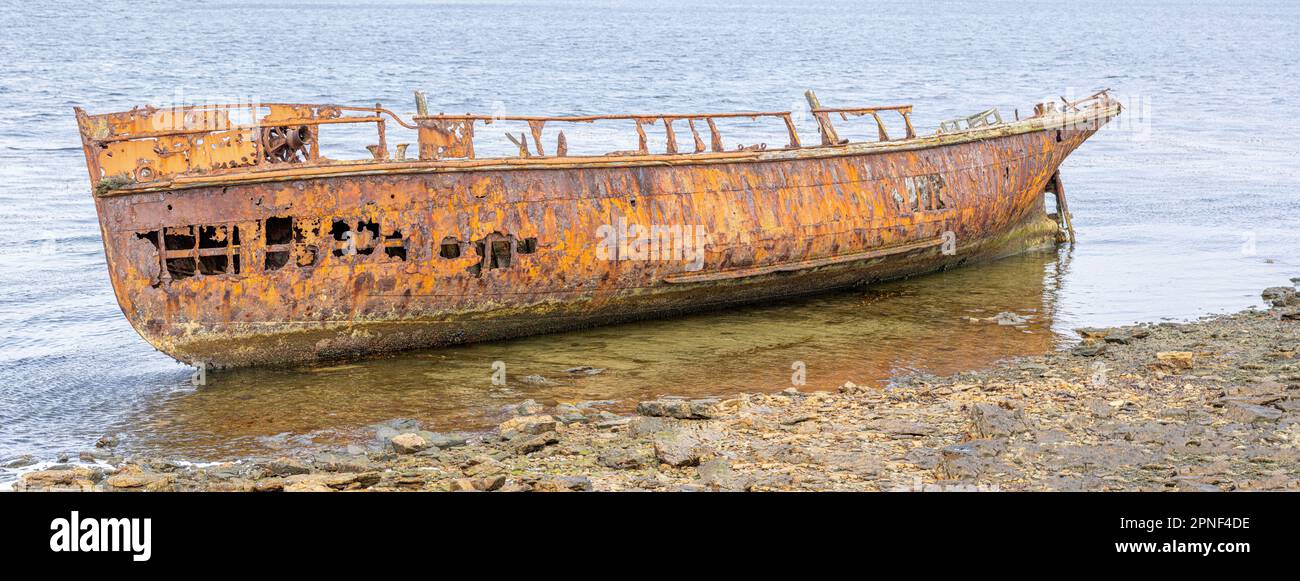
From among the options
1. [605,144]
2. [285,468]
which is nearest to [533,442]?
[285,468]

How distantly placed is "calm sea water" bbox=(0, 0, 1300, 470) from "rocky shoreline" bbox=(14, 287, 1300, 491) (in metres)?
1.03

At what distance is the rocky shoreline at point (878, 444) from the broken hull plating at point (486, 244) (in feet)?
7.08

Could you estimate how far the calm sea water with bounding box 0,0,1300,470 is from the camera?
35.8ft

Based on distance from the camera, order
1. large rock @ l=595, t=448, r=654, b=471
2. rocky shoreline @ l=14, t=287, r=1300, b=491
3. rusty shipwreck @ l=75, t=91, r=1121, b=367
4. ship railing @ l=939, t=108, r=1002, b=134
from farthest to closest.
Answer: ship railing @ l=939, t=108, r=1002, b=134 < rusty shipwreck @ l=75, t=91, r=1121, b=367 < large rock @ l=595, t=448, r=654, b=471 < rocky shoreline @ l=14, t=287, r=1300, b=491

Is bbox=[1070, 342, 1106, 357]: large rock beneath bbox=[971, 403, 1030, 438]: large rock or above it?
beneath

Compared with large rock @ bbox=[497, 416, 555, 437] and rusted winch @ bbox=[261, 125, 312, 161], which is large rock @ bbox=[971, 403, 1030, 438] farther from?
rusted winch @ bbox=[261, 125, 312, 161]

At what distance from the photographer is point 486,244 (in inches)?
475

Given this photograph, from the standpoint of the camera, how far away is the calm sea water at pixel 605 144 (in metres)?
10.9

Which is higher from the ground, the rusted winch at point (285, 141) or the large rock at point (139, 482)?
the rusted winch at point (285, 141)

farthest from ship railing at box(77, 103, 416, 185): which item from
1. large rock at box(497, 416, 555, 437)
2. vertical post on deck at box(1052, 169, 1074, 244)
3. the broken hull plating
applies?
vertical post on deck at box(1052, 169, 1074, 244)

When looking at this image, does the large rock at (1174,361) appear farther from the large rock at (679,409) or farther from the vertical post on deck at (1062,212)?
the vertical post on deck at (1062,212)

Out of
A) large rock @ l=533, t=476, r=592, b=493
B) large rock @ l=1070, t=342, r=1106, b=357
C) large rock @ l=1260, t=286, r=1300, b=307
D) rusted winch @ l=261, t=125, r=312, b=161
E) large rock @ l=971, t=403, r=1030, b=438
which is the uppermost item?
rusted winch @ l=261, t=125, r=312, b=161

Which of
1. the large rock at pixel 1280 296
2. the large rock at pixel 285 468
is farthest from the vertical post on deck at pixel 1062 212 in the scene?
the large rock at pixel 285 468
